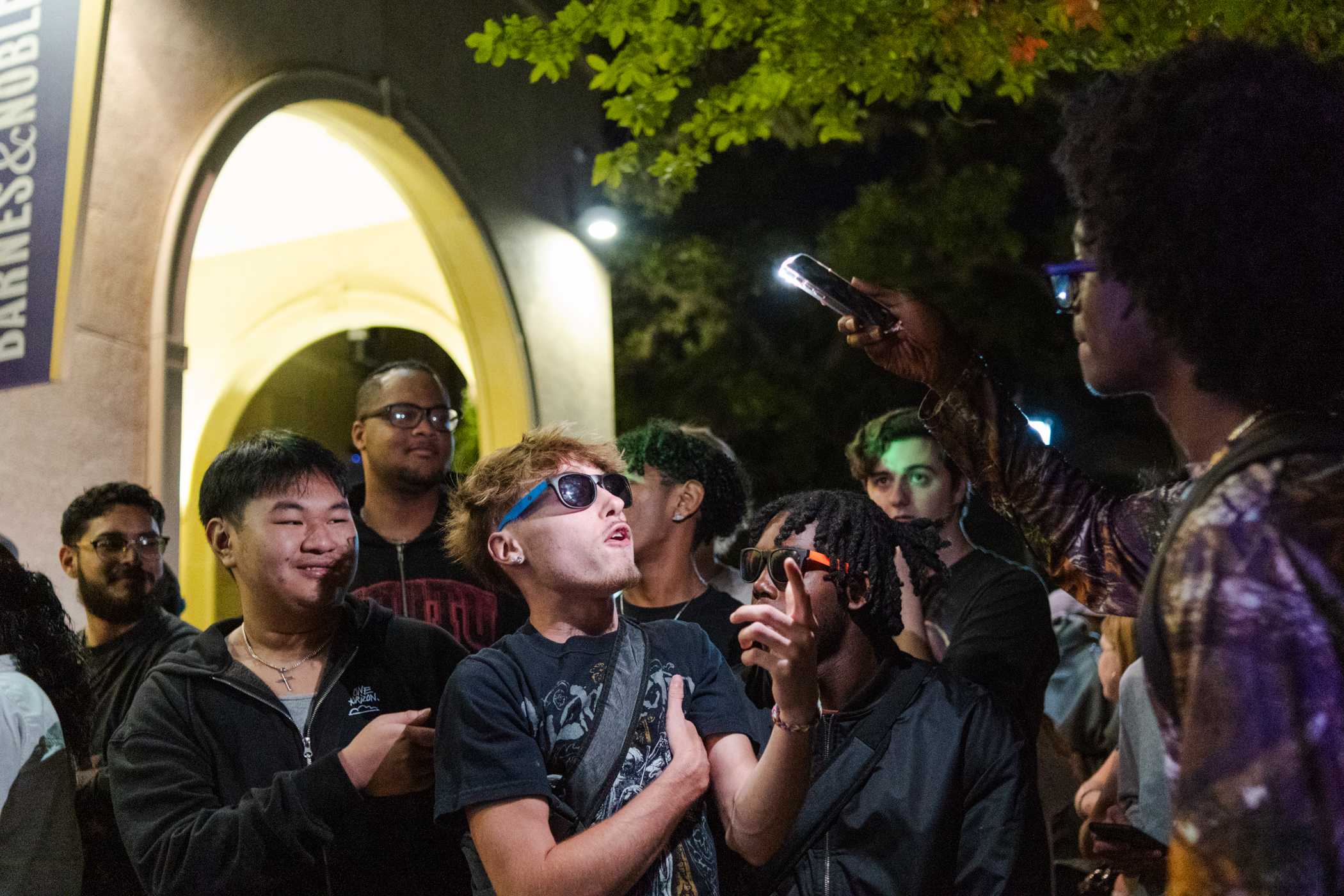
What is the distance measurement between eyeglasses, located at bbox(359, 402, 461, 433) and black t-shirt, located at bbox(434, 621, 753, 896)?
2.26 metres

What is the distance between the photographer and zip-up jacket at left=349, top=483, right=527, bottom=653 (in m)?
4.50

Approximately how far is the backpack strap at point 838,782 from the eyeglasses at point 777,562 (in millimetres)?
394

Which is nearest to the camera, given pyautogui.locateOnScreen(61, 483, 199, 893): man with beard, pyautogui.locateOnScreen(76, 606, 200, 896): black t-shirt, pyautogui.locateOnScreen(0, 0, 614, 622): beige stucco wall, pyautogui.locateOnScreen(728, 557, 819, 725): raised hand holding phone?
pyautogui.locateOnScreen(728, 557, 819, 725): raised hand holding phone

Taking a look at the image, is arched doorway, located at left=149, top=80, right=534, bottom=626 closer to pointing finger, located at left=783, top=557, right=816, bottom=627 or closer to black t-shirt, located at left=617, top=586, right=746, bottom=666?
black t-shirt, located at left=617, top=586, right=746, bottom=666

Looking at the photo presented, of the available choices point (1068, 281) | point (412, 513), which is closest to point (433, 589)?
point (412, 513)

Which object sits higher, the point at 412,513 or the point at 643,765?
the point at 412,513

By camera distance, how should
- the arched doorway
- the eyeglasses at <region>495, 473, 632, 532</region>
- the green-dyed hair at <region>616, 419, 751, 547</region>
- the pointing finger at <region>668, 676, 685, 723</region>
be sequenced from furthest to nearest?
the arched doorway < the green-dyed hair at <region>616, 419, 751, 547</region> < the eyeglasses at <region>495, 473, 632, 532</region> < the pointing finger at <region>668, 676, 685, 723</region>

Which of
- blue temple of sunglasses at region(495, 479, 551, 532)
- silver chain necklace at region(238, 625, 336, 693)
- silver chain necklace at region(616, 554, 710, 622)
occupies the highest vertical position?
blue temple of sunglasses at region(495, 479, 551, 532)

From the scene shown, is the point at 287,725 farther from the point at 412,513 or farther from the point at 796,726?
the point at 412,513

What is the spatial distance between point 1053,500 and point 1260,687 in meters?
1.21

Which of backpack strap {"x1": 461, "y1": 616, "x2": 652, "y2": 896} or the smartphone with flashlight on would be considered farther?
the smartphone with flashlight on

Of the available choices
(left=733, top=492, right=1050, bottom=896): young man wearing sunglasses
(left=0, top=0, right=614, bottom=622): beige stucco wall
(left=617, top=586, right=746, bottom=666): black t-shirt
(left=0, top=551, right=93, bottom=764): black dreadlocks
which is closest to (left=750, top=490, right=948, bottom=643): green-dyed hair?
(left=733, top=492, right=1050, bottom=896): young man wearing sunglasses

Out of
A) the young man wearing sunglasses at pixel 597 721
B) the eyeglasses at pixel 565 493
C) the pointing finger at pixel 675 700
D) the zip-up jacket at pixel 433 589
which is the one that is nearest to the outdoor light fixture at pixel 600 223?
the zip-up jacket at pixel 433 589

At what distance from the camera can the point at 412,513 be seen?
16.2ft
